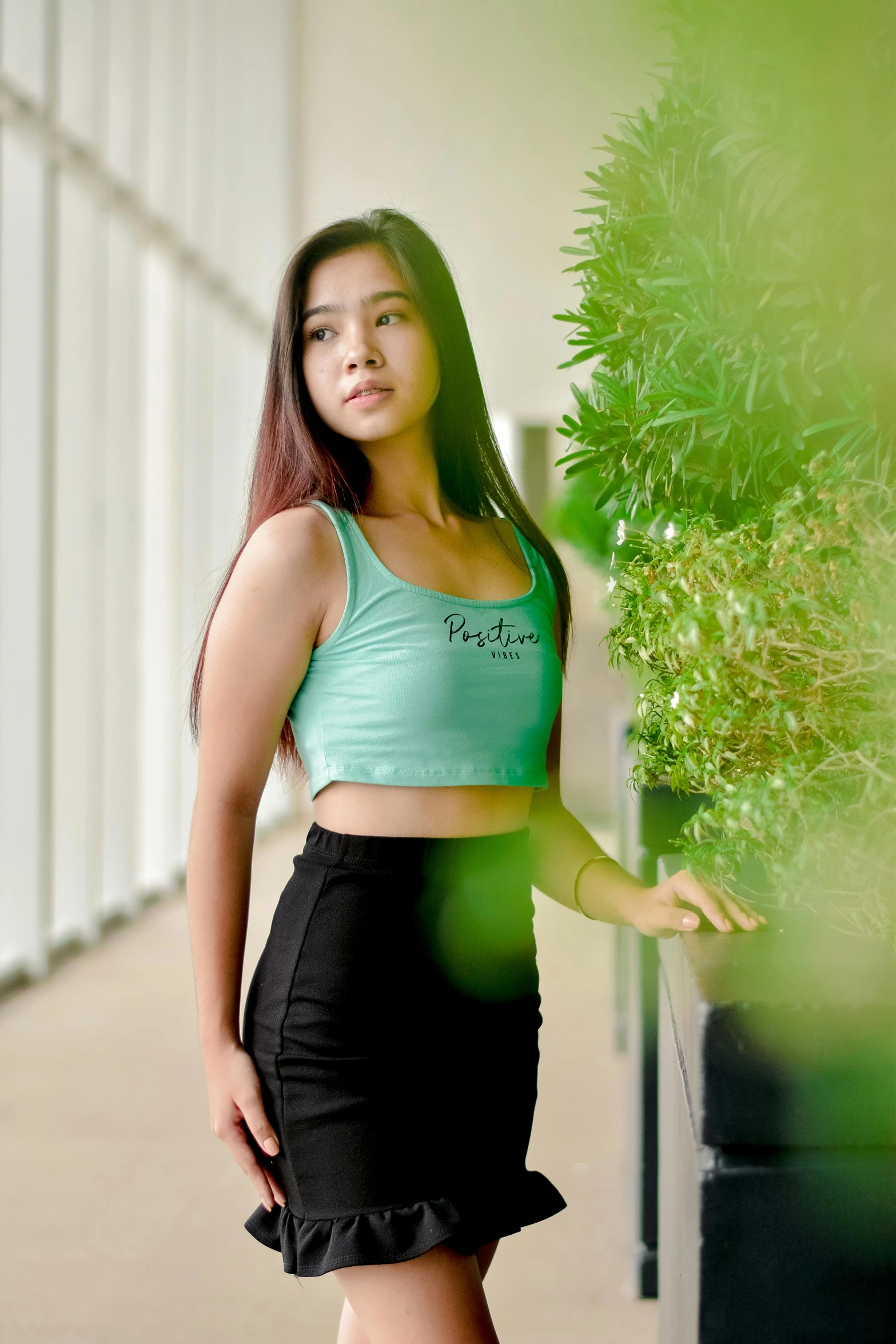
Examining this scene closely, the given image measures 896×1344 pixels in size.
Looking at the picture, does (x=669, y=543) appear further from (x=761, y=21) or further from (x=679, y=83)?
(x=761, y=21)

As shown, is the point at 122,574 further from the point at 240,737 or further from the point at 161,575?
the point at 240,737

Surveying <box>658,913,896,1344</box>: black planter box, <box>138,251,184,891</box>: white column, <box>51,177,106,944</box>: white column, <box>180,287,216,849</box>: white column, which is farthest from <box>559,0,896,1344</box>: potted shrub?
<box>180,287,216,849</box>: white column

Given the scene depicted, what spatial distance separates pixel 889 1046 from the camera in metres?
0.74

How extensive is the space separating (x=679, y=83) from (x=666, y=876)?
715mm

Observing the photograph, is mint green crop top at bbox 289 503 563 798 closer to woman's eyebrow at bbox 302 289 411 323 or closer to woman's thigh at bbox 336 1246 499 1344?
woman's eyebrow at bbox 302 289 411 323

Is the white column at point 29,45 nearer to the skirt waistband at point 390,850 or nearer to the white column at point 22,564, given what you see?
the white column at point 22,564

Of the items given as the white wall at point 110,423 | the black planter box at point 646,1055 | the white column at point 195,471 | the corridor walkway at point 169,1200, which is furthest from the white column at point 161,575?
the black planter box at point 646,1055

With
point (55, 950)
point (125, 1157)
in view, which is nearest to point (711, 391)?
point (125, 1157)

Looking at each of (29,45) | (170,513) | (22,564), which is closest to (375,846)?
(22,564)

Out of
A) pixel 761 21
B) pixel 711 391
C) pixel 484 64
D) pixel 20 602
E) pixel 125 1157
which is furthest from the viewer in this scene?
pixel 484 64

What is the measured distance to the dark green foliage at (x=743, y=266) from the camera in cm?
49

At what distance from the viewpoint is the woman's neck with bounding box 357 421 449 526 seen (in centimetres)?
154

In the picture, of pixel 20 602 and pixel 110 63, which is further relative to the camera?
pixel 110 63

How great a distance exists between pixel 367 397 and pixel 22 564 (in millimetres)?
4430
